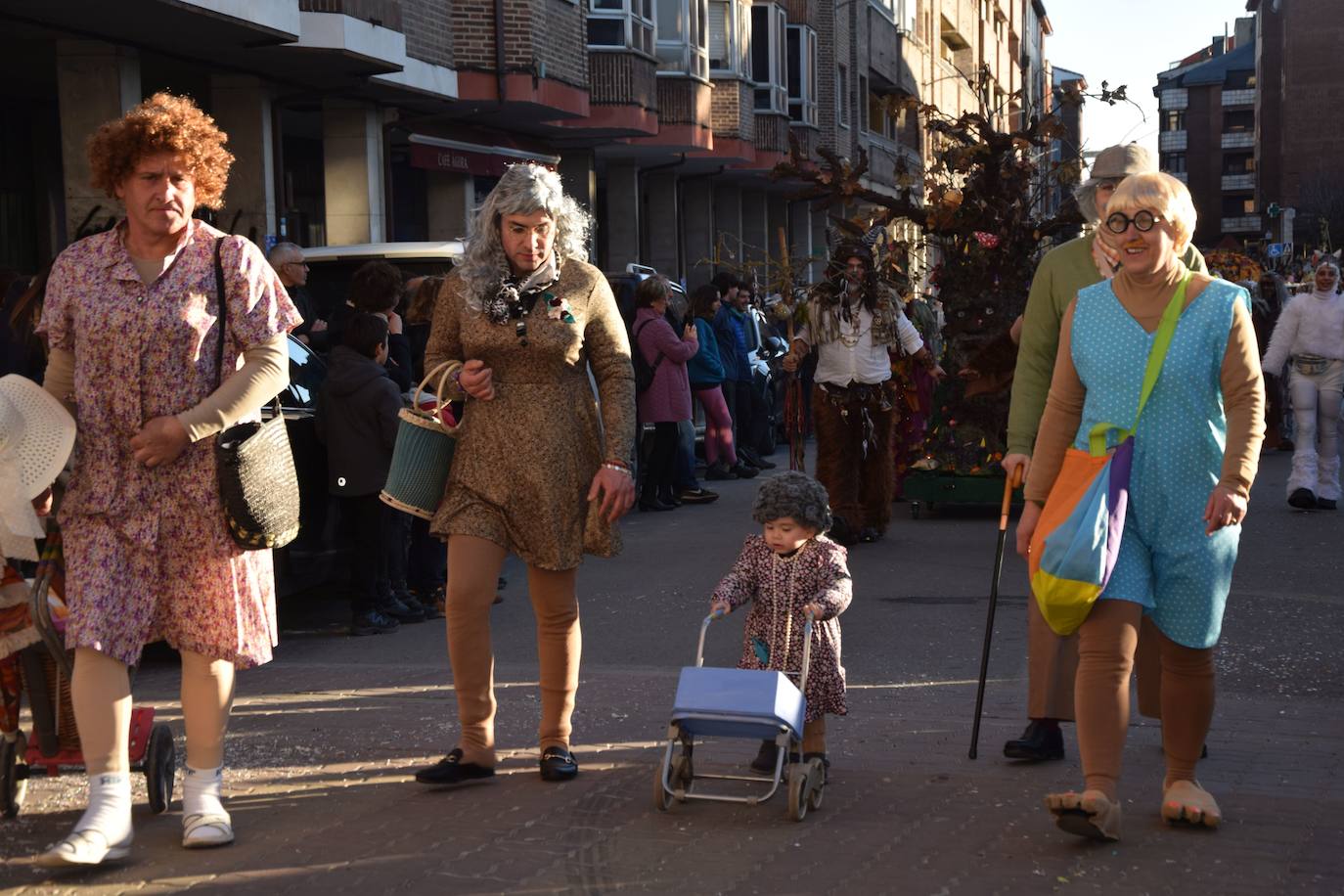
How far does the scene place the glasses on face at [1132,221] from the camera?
5.37m

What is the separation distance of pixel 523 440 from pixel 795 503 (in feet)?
2.85

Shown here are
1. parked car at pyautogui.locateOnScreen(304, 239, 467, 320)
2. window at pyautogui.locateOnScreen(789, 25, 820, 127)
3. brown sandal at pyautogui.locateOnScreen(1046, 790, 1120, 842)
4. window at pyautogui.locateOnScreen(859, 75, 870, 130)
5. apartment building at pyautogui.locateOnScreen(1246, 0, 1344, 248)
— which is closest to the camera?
brown sandal at pyautogui.locateOnScreen(1046, 790, 1120, 842)

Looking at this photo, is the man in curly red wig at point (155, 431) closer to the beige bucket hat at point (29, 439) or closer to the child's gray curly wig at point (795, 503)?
the beige bucket hat at point (29, 439)

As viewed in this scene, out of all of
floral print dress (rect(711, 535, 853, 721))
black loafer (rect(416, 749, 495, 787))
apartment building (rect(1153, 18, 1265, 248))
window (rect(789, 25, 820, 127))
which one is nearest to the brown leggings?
floral print dress (rect(711, 535, 853, 721))

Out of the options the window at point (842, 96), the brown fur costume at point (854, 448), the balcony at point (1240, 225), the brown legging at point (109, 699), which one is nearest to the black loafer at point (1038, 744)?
the brown legging at point (109, 699)

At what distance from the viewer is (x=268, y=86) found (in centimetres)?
2150

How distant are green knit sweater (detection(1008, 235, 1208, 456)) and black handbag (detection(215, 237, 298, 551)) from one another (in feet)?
7.48

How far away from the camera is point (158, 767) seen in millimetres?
5879

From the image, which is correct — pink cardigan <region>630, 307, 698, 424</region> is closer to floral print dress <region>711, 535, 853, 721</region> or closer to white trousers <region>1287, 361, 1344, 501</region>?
white trousers <region>1287, 361, 1344, 501</region>

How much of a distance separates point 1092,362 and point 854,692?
272 cm

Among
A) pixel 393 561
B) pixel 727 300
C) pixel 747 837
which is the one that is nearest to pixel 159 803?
pixel 747 837

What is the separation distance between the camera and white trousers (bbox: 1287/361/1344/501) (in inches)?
588

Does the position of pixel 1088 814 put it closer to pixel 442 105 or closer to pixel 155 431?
pixel 155 431

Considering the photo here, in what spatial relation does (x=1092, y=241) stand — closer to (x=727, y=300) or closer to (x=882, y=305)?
(x=882, y=305)
